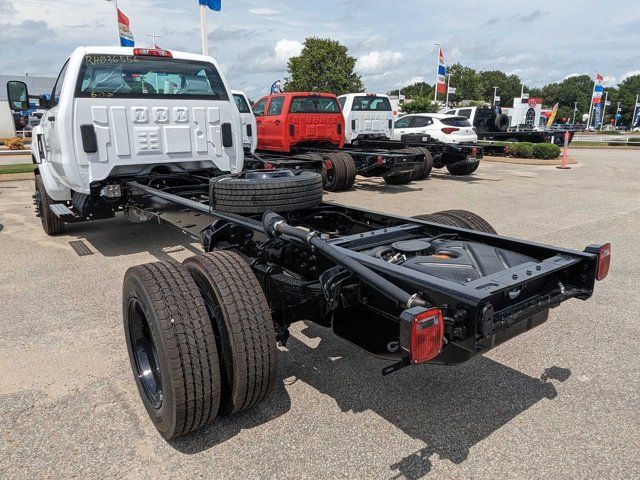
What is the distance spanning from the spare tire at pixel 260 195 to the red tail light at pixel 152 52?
274cm

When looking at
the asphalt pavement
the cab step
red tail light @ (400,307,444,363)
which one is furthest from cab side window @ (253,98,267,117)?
red tail light @ (400,307,444,363)

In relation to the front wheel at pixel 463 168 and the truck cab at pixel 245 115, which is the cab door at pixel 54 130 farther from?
the front wheel at pixel 463 168

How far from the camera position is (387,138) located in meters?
14.6

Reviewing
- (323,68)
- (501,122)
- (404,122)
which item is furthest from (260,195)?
(323,68)

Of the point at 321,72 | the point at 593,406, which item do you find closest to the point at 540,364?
the point at 593,406

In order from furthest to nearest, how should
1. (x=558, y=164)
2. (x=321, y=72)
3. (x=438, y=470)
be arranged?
(x=321, y=72), (x=558, y=164), (x=438, y=470)

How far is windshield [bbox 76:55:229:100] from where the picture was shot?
529 centimetres

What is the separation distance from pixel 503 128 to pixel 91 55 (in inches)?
747

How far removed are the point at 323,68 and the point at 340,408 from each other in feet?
163

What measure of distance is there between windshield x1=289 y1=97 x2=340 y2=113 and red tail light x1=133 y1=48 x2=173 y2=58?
6.19 m

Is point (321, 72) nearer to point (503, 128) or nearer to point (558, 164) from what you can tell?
point (503, 128)

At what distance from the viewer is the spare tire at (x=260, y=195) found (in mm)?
3574

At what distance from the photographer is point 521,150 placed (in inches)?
733

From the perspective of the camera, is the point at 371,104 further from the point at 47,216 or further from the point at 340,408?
the point at 340,408
